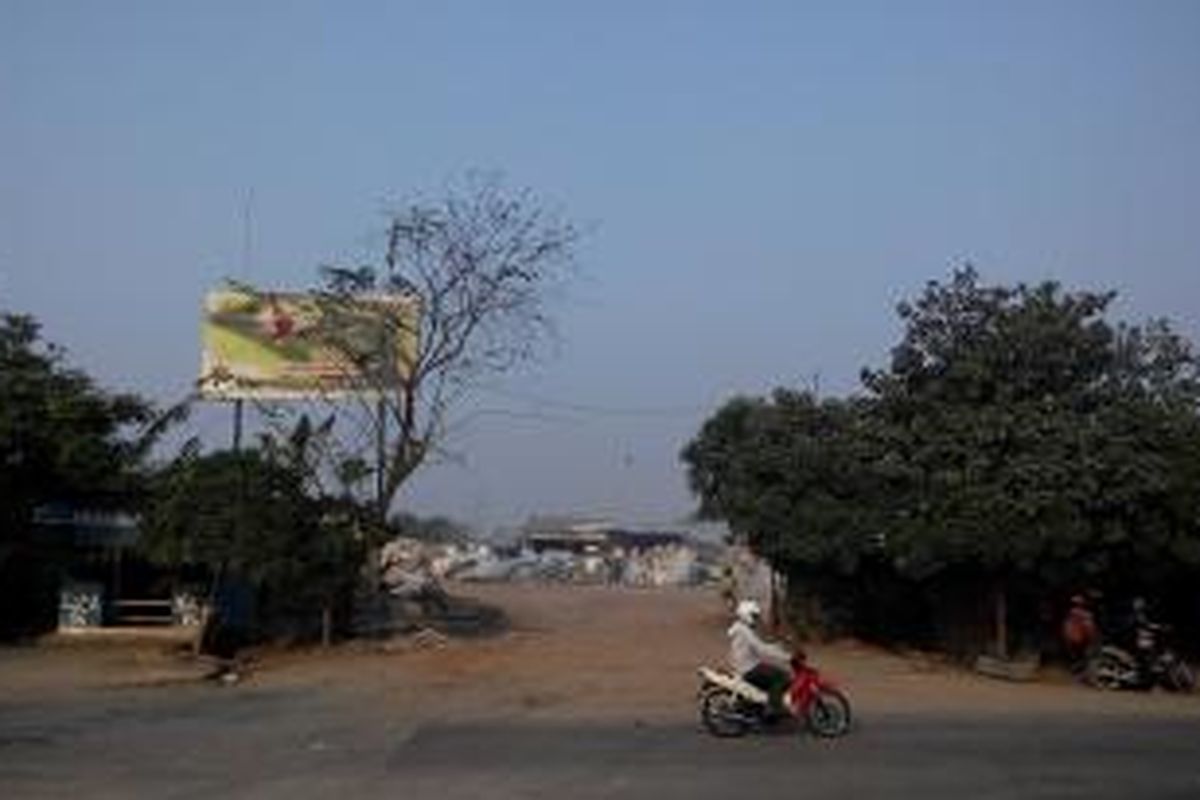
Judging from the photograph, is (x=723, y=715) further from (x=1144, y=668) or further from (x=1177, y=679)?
(x=1177, y=679)

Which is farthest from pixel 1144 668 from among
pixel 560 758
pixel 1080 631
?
pixel 560 758

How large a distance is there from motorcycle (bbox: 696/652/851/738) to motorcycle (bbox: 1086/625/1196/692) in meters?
9.25

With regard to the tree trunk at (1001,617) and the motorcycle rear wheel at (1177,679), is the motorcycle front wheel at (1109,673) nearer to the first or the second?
the motorcycle rear wheel at (1177,679)

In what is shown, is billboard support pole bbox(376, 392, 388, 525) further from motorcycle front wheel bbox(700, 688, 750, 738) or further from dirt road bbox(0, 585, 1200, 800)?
motorcycle front wheel bbox(700, 688, 750, 738)

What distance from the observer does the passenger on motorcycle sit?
22.0 meters

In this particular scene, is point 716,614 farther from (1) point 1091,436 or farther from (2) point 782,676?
(2) point 782,676

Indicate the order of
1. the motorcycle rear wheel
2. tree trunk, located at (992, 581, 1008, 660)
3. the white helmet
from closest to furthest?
the white helmet
the motorcycle rear wheel
tree trunk, located at (992, 581, 1008, 660)

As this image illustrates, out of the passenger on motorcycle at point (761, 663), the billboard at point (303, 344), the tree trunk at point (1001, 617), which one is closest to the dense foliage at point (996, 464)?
the tree trunk at point (1001, 617)

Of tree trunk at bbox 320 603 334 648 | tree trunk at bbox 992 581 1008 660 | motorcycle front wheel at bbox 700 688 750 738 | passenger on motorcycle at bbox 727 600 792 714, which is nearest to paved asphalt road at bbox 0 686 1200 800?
motorcycle front wheel at bbox 700 688 750 738

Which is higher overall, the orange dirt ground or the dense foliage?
the dense foliage

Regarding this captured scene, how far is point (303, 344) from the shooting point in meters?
40.1

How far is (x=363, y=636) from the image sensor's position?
3659 cm

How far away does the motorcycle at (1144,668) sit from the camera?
29.7m

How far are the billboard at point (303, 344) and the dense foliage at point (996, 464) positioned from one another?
694 centimetres
